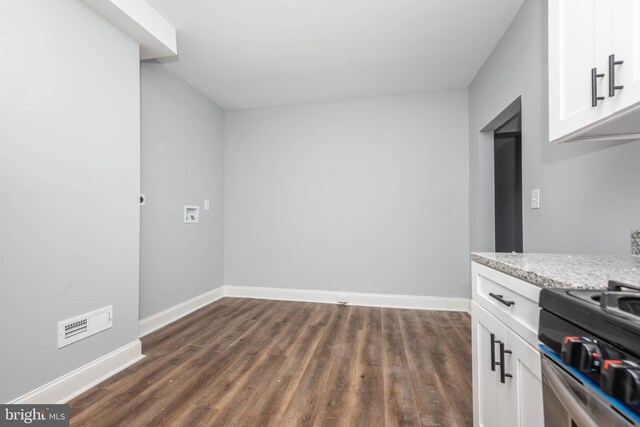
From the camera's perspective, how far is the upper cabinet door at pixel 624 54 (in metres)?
0.78

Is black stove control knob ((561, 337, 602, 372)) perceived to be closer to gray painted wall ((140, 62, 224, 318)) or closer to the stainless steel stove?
the stainless steel stove

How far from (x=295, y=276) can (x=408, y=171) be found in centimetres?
200

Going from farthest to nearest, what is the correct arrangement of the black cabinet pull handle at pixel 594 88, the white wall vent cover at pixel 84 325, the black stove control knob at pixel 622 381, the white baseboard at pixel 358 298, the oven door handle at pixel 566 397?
the white baseboard at pixel 358 298 < the white wall vent cover at pixel 84 325 < the black cabinet pull handle at pixel 594 88 < the oven door handle at pixel 566 397 < the black stove control knob at pixel 622 381

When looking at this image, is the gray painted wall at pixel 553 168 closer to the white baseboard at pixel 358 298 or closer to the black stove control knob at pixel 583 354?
the black stove control knob at pixel 583 354

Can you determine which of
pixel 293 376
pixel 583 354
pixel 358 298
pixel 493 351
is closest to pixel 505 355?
pixel 493 351

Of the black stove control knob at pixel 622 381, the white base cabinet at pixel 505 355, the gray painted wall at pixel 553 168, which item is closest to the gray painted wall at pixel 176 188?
the white base cabinet at pixel 505 355

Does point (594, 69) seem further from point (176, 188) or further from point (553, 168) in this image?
point (176, 188)

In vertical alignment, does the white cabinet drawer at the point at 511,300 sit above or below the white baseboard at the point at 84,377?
above

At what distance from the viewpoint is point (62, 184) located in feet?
5.24

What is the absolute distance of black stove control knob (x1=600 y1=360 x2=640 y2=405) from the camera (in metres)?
0.40

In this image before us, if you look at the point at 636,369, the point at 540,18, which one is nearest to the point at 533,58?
the point at 540,18

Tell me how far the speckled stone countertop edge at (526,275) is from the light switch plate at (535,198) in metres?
0.98

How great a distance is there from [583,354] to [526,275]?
1.17 feet

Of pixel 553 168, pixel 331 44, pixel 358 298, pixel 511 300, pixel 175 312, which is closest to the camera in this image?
pixel 511 300
